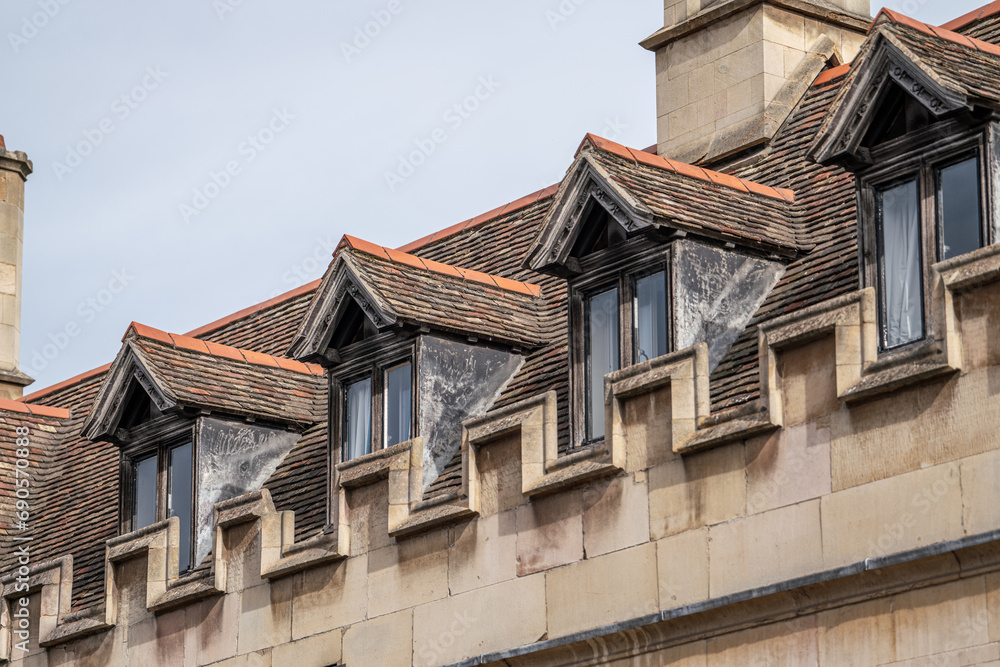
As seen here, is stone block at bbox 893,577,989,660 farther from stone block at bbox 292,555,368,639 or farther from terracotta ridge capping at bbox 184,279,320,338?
terracotta ridge capping at bbox 184,279,320,338

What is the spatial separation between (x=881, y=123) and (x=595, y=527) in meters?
3.63

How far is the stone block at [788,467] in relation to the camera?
589 inches

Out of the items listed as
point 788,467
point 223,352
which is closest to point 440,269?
point 223,352

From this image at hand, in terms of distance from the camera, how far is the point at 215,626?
782 inches

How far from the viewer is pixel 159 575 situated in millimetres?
20641

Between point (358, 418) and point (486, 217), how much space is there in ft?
16.1

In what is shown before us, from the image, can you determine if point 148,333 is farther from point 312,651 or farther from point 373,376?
point 312,651

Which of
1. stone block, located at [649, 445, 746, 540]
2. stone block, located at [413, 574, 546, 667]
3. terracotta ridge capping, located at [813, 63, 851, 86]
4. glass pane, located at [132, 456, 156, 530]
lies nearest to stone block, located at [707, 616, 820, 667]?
stone block, located at [649, 445, 746, 540]

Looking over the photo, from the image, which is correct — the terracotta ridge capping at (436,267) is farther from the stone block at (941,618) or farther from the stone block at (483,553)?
the stone block at (941,618)

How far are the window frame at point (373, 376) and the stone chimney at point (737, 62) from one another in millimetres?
3762

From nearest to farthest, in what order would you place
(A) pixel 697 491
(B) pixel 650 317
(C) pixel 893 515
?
(C) pixel 893 515, (A) pixel 697 491, (B) pixel 650 317

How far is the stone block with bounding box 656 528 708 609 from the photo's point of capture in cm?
1554

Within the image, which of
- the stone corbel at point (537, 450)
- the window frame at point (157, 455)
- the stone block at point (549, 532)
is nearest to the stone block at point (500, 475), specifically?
the stone corbel at point (537, 450)

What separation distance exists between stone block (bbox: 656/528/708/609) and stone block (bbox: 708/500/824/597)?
82 millimetres
